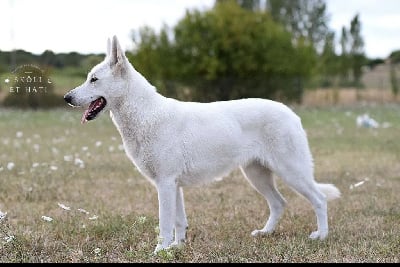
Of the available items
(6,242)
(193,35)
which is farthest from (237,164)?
(193,35)

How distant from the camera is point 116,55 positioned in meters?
5.61

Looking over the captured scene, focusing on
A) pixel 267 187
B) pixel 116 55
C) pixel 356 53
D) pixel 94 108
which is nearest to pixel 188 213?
pixel 267 187

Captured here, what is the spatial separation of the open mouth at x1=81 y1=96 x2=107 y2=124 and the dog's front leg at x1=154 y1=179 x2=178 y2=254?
2.71ft

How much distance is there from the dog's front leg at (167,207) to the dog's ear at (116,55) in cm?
110

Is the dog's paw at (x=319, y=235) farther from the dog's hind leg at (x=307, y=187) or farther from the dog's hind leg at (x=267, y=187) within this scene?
the dog's hind leg at (x=267, y=187)

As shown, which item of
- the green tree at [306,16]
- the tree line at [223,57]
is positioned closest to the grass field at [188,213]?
the tree line at [223,57]

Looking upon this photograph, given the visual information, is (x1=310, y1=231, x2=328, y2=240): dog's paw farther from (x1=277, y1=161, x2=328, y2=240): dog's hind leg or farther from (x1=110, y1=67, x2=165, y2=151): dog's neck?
(x1=110, y1=67, x2=165, y2=151): dog's neck

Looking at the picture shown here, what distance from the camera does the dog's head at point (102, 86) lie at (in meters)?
5.62

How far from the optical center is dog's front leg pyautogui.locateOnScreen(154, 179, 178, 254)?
574 cm

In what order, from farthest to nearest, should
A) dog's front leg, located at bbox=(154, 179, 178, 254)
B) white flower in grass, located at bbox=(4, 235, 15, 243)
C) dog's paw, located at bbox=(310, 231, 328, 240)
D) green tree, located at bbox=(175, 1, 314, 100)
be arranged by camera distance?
green tree, located at bbox=(175, 1, 314, 100) → dog's paw, located at bbox=(310, 231, 328, 240) → dog's front leg, located at bbox=(154, 179, 178, 254) → white flower in grass, located at bbox=(4, 235, 15, 243)

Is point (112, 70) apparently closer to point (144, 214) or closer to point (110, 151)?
point (144, 214)

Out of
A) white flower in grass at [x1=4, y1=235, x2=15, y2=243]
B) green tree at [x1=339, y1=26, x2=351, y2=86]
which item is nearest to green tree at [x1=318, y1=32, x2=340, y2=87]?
green tree at [x1=339, y1=26, x2=351, y2=86]

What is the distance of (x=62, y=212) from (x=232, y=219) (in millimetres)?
1973

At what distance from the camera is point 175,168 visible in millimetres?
5770
